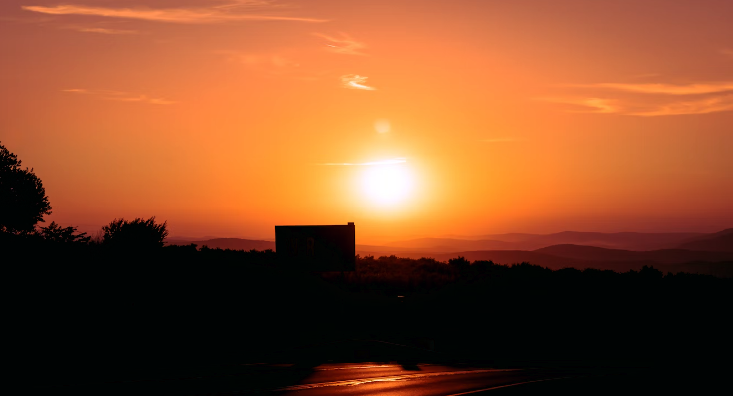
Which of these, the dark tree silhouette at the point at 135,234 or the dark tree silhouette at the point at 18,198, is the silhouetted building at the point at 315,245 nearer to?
the dark tree silhouette at the point at 135,234

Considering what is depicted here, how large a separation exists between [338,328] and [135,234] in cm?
2776

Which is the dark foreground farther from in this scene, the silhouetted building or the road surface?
the silhouetted building

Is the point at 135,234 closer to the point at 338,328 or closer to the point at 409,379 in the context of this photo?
the point at 338,328

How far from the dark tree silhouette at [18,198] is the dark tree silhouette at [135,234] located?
6.31m

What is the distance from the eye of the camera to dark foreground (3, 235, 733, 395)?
70.4 ft

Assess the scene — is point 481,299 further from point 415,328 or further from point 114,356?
point 114,356

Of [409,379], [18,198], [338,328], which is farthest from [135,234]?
[409,379]

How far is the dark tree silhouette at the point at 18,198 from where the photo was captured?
6306cm

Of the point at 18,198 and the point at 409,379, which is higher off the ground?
the point at 18,198

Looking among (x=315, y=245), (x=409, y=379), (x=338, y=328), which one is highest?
(x=315, y=245)

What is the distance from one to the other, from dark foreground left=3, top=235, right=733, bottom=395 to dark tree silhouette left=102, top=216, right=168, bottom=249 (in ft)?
9.26

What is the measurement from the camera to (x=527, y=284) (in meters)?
52.2

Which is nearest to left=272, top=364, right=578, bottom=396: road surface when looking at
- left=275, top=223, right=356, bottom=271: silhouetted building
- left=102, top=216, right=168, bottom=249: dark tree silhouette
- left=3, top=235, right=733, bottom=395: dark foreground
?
left=3, top=235, right=733, bottom=395: dark foreground

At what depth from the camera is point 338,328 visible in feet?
132
